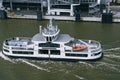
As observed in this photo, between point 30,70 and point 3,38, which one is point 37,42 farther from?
point 3,38

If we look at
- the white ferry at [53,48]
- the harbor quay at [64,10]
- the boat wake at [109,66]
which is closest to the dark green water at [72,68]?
the boat wake at [109,66]

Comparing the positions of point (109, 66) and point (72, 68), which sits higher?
point (109, 66)

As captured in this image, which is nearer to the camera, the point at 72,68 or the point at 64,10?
the point at 72,68

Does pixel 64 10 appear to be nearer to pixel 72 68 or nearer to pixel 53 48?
pixel 53 48

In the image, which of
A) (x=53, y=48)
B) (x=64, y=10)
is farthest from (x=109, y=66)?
(x=64, y=10)

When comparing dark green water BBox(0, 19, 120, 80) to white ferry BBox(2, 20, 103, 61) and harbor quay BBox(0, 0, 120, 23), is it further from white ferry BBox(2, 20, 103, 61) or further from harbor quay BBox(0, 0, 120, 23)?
harbor quay BBox(0, 0, 120, 23)

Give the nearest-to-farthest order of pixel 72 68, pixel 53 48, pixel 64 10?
1. pixel 72 68
2. pixel 53 48
3. pixel 64 10

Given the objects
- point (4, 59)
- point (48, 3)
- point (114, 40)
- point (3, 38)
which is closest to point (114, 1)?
point (48, 3)
